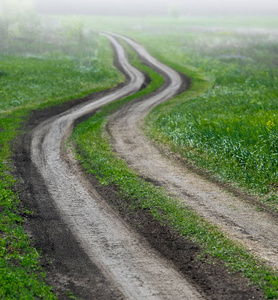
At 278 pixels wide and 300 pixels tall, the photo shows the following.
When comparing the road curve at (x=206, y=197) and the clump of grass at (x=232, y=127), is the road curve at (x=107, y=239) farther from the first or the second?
the clump of grass at (x=232, y=127)

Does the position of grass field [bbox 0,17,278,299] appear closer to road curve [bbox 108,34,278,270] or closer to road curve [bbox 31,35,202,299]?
road curve [bbox 108,34,278,270]

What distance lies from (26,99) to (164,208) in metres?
16.6

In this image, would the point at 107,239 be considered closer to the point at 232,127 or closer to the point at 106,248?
the point at 106,248

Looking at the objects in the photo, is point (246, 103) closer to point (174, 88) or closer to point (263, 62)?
point (174, 88)

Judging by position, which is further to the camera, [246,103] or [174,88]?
[174,88]

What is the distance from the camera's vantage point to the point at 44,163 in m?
13.8

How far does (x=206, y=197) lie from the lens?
437 inches

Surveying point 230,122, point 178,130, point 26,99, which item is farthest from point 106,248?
point 26,99

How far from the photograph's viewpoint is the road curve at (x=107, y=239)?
271 inches

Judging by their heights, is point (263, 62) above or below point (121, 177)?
above

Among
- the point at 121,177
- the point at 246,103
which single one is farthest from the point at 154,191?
the point at 246,103

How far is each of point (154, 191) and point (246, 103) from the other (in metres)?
12.9

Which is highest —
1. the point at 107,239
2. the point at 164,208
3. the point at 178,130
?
the point at 178,130

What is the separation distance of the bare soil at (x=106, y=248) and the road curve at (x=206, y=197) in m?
1.04
